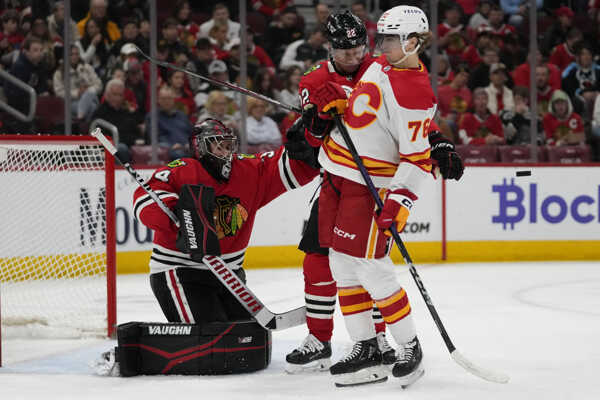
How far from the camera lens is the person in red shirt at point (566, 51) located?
738 centimetres

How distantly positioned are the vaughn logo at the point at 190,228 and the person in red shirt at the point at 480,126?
422 cm

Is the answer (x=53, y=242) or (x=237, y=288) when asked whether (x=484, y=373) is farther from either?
(x=53, y=242)

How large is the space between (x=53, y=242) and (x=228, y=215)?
83.4 inches

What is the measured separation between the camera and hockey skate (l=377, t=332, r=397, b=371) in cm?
311

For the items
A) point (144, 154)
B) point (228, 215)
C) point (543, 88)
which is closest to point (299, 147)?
point (228, 215)

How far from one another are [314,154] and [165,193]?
0.55 meters

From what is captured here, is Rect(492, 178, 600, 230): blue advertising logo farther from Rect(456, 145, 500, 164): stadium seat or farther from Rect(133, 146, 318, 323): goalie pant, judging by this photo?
Rect(133, 146, 318, 323): goalie pant

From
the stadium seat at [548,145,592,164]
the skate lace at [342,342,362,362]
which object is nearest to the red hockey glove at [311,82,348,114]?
the skate lace at [342,342,362,362]

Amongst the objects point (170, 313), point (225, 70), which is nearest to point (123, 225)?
point (225, 70)

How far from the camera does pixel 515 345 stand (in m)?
3.61

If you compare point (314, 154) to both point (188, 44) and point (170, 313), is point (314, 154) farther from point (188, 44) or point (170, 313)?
point (188, 44)

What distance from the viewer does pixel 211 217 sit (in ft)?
10.2

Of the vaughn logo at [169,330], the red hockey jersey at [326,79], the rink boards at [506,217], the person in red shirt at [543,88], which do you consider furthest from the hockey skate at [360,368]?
the person in red shirt at [543,88]

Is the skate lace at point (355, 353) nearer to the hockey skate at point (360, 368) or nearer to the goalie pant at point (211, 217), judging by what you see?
the hockey skate at point (360, 368)
